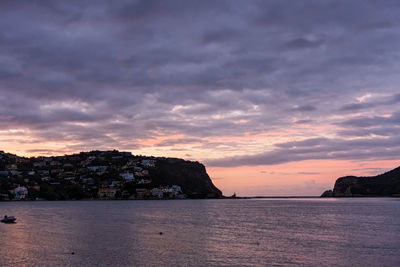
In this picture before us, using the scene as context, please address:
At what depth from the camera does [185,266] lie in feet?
128

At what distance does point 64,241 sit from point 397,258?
149 feet

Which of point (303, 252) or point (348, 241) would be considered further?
point (348, 241)

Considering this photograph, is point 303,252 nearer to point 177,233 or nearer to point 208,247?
point 208,247

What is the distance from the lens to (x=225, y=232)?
67938 mm

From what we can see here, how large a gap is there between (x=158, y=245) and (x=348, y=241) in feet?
94.9

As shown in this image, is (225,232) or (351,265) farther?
(225,232)

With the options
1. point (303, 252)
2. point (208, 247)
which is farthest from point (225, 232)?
point (303, 252)

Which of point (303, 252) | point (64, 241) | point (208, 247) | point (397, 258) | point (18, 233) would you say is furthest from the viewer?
point (18, 233)

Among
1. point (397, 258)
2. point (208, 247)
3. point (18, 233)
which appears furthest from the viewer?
point (18, 233)

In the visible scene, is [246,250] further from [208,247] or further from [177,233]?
[177,233]

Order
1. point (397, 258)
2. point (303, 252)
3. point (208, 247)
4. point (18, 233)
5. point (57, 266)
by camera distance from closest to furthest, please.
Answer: point (57, 266) → point (397, 258) → point (303, 252) → point (208, 247) → point (18, 233)

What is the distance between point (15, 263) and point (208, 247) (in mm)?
23725

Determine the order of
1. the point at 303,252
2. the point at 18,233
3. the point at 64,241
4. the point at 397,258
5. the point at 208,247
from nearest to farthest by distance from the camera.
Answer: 1. the point at 397,258
2. the point at 303,252
3. the point at 208,247
4. the point at 64,241
5. the point at 18,233

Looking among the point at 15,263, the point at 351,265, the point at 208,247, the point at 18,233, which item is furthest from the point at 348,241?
the point at 18,233
